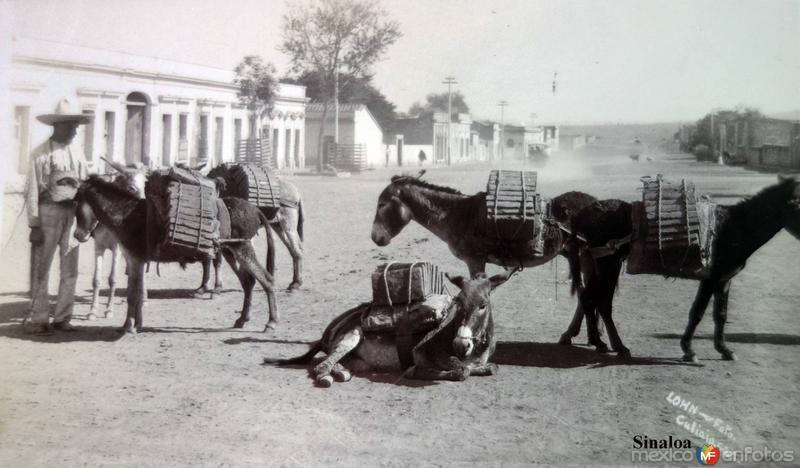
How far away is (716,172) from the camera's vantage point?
9875 millimetres

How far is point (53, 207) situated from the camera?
18.4 ft

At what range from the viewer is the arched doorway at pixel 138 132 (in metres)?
6.61

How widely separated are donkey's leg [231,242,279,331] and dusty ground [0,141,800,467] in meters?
0.19

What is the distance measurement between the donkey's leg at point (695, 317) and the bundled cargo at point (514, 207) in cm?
113

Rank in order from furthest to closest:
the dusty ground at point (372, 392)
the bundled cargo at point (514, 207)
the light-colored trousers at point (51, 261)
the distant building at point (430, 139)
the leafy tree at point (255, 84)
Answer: the distant building at point (430, 139) → the leafy tree at point (255, 84) → the light-colored trousers at point (51, 261) → the bundled cargo at point (514, 207) → the dusty ground at point (372, 392)

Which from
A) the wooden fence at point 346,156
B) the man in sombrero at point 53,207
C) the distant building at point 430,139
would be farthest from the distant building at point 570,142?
the man in sombrero at point 53,207

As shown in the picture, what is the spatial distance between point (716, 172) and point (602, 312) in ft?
19.1

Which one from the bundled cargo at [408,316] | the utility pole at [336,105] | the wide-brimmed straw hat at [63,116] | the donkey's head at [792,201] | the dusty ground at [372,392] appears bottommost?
the dusty ground at [372,392]

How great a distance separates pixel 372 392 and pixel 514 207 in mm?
1606

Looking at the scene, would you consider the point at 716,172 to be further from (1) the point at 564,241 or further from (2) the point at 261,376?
(2) the point at 261,376

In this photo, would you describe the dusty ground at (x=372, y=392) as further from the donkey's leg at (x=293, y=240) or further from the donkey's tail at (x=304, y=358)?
the donkey's leg at (x=293, y=240)

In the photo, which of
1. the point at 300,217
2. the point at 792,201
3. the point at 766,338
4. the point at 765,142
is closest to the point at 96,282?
the point at 300,217

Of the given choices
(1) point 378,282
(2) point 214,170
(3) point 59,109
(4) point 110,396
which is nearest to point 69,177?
(3) point 59,109

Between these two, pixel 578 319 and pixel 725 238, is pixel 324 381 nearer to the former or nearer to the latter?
pixel 578 319
